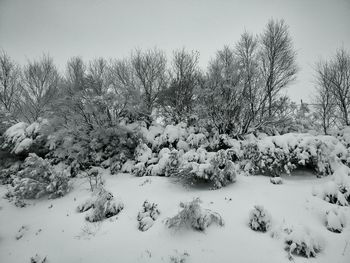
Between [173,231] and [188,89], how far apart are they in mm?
9013

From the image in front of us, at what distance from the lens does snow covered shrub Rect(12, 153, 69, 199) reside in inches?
273

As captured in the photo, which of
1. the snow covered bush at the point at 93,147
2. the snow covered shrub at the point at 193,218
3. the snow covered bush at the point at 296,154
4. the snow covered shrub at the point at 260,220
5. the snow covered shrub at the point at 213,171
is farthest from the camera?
the snow covered bush at the point at 93,147

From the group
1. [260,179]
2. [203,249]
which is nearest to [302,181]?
[260,179]

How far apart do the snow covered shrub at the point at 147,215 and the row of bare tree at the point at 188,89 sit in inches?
213

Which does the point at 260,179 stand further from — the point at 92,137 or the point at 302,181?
the point at 92,137

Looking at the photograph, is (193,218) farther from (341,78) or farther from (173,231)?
(341,78)

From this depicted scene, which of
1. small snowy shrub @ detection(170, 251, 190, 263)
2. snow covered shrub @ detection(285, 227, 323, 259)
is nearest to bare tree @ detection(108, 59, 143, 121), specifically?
small snowy shrub @ detection(170, 251, 190, 263)

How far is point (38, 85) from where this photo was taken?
16422 mm

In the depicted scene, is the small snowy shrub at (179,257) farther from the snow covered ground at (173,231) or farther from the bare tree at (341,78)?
the bare tree at (341,78)

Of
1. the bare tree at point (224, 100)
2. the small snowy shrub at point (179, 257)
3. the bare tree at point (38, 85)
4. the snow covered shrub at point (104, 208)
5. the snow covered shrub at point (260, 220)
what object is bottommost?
the small snowy shrub at point (179, 257)

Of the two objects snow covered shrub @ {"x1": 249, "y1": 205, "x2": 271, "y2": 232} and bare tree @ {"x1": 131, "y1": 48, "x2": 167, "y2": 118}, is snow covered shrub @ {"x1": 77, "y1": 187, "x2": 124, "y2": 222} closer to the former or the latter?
snow covered shrub @ {"x1": 249, "y1": 205, "x2": 271, "y2": 232}

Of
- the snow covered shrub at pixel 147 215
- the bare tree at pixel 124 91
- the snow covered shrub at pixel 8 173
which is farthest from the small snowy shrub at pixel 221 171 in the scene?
the snow covered shrub at pixel 8 173

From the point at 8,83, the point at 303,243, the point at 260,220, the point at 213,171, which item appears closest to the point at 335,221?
the point at 303,243

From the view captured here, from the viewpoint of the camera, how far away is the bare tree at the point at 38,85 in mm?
15781
